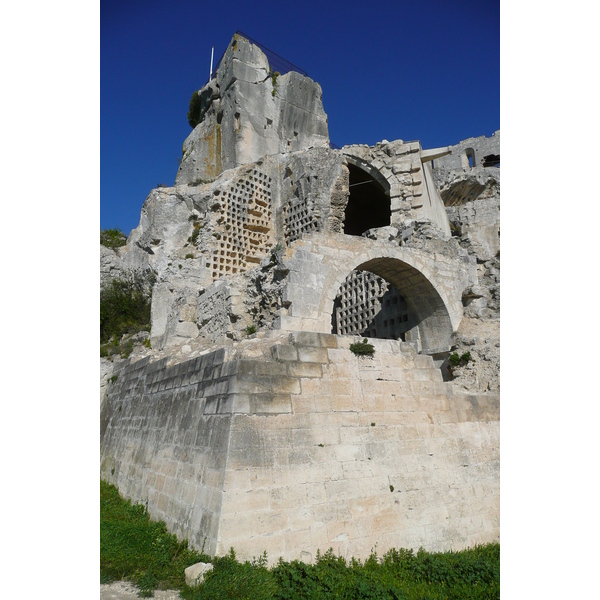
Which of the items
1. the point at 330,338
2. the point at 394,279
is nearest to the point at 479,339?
the point at 394,279

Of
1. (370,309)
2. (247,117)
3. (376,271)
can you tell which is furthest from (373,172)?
(247,117)

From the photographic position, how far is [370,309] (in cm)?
1287

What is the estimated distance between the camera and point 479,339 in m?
9.84

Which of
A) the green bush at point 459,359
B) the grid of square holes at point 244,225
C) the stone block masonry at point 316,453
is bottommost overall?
the stone block masonry at point 316,453

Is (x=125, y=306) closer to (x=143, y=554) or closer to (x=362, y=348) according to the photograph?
(x=362, y=348)

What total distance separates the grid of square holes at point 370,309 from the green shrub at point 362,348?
4.66m

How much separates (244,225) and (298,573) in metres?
11.5

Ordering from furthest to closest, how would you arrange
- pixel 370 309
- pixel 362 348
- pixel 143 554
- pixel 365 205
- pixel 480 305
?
1. pixel 365 205
2. pixel 370 309
3. pixel 480 305
4. pixel 362 348
5. pixel 143 554

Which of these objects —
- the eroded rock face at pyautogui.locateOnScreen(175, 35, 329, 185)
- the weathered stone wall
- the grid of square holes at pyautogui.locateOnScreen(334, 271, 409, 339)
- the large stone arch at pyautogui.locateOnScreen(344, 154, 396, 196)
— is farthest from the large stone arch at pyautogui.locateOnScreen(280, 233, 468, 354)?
the weathered stone wall

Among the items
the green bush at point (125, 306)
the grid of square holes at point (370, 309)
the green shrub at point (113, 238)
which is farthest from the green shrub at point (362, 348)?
the green shrub at point (113, 238)

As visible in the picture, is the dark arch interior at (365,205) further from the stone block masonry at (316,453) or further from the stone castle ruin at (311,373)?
the stone block masonry at (316,453)

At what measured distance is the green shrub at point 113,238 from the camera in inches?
838

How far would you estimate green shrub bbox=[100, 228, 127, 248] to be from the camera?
21.3 metres

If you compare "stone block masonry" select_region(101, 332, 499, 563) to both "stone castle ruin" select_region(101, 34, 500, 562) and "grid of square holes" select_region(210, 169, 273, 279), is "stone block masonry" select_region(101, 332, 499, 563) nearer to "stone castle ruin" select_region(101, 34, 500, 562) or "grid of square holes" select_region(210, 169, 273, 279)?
"stone castle ruin" select_region(101, 34, 500, 562)
